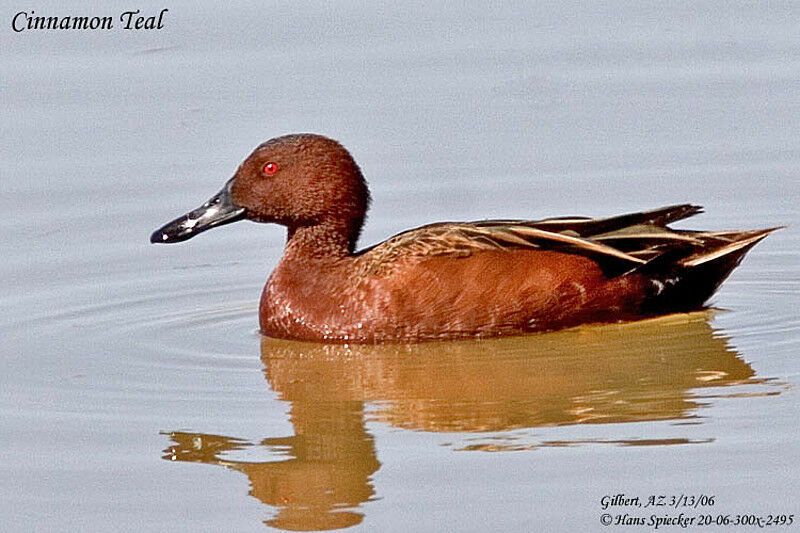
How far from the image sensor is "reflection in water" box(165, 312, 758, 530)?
321 inches

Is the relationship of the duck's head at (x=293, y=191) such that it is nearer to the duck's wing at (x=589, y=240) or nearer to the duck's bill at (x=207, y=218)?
the duck's bill at (x=207, y=218)

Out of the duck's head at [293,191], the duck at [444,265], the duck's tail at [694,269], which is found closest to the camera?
the duck at [444,265]

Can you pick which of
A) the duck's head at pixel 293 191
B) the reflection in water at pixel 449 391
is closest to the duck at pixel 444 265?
the duck's head at pixel 293 191

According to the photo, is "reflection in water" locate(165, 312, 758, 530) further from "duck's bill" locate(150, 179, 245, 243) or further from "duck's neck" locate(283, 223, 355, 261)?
"duck's bill" locate(150, 179, 245, 243)

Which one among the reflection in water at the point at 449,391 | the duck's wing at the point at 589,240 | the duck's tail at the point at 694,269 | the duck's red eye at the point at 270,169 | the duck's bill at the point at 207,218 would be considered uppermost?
the duck's red eye at the point at 270,169

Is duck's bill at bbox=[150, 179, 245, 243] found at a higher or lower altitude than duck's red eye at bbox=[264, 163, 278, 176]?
lower

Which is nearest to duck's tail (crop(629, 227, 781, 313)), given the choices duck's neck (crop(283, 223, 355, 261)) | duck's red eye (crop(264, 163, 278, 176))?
duck's neck (crop(283, 223, 355, 261))

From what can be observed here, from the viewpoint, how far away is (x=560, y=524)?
734 cm

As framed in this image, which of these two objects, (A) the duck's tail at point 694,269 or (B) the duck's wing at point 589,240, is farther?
(A) the duck's tail at point 694,269

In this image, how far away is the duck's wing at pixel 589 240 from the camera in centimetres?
1046

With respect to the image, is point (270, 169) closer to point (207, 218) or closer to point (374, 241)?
point (207, 218)

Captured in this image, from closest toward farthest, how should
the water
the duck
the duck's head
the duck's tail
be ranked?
the water
the duck
the duck's tail
the duck's head

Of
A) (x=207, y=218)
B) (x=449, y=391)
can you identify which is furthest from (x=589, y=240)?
(x=207, y=218)

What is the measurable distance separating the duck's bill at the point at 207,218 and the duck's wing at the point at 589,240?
34.8 inches
